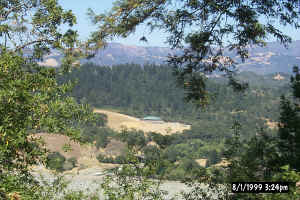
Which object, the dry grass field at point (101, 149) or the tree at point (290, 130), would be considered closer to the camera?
the tree at point (290, 130)

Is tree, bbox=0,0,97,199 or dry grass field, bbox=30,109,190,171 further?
dry grass field, bbox=30,109,190,171

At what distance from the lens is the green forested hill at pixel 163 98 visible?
115m

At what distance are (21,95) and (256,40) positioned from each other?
6027 mm

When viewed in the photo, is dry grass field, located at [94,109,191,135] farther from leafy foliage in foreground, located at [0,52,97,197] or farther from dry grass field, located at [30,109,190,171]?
leafy foliage in foreground, located at [0,52,97,197]

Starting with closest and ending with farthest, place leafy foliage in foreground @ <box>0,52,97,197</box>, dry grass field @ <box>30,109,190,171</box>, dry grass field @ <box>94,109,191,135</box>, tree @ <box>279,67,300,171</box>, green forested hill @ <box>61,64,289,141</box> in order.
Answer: leafy foliage in foreground @ <box>0,52,97,197</box> < tree @ <box>279,67,300,171</box> < dry grass field @ <box>30,109,190,171</box> < dry grass field @ <box>94,109,191,135</box> < green forested hill @ <box>61,64,289,141</box>

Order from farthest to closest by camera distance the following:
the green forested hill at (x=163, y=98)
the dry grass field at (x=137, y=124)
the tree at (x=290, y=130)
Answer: the green forested hill at (x=163, y=98) → the dry grass field at (x=137, y=124) → the tree at (x=290, y=130)

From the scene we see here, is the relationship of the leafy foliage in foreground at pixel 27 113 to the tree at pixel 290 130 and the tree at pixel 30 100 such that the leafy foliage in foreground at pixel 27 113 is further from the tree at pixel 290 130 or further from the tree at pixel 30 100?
the tree at pixel 290 130

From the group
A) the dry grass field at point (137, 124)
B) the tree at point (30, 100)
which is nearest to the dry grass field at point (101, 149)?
the dry grass field at point (137, 124)

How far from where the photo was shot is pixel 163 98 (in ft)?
501

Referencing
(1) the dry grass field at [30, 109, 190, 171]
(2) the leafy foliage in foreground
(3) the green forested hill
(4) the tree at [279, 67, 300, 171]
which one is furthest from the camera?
(3) the green forested hill

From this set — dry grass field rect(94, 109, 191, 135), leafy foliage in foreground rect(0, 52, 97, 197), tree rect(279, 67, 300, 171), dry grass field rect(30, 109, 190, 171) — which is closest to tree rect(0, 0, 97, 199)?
leafy foliage in foreground rect(0, 52, 97, 197)

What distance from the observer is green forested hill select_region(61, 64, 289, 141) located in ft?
379

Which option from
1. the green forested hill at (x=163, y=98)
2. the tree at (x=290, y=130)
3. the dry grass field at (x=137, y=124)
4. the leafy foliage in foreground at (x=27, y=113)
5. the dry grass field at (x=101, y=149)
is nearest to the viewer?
the leafy foliage in foreground at (x=27, y=113)

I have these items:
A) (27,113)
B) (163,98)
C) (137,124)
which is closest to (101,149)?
(137,124)
